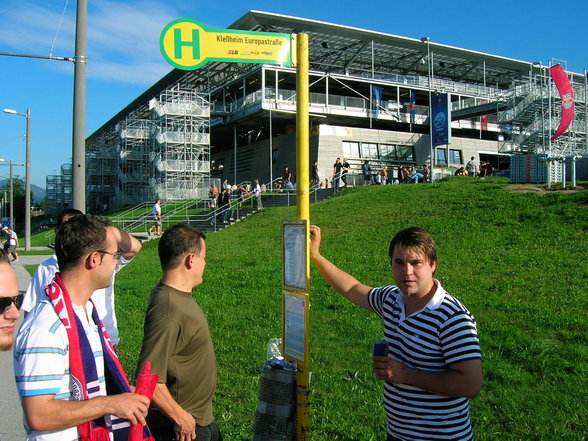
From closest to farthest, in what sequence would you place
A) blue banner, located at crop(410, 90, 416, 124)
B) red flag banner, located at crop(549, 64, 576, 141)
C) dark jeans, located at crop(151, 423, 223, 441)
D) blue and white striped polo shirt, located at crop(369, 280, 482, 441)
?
blue and white striped polo shirt, located at crop(369, 280, 482, 441) → dark jeans, located at crop(151, 423, 223, 441) → red flag banner, located at crop(549, 64, 576, 141) → blue banner, located at crop(410, 90, 416, 124)

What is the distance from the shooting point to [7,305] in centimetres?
216

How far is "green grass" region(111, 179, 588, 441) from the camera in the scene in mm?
4621

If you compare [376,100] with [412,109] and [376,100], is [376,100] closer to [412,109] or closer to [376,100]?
[376,100]

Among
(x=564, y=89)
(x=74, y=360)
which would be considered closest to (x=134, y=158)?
(x=564, y=89)

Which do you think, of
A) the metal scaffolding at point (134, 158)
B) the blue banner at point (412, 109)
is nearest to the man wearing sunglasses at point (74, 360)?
the blue banner at point (412, 109)

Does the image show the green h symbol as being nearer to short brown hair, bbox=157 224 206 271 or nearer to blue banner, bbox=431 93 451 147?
short brown hair, bbox=157 224 206 271

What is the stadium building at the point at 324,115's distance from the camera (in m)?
43.2

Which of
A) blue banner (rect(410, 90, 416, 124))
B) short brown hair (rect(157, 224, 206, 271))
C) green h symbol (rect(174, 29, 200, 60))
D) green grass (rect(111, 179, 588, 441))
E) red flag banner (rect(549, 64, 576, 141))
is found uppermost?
blue banner (rect(410, 90, 416, 124))

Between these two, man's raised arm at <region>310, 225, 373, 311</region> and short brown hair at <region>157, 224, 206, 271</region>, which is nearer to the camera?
short brown hair at <region>157, 224, 206, 271</region>

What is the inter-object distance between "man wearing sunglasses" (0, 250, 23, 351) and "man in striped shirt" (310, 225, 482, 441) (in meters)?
1.63

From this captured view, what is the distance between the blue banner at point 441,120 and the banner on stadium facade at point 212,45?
32.0 m

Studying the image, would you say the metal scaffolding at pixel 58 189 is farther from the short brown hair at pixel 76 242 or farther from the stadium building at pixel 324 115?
the short brown hair at pixel 76 242

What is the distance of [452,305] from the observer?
2510mm

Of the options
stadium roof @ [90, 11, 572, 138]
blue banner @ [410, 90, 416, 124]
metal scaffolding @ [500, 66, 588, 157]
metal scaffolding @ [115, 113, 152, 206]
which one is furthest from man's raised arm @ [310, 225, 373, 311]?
metal scaffolding @ [115, 113, 152, 206]
